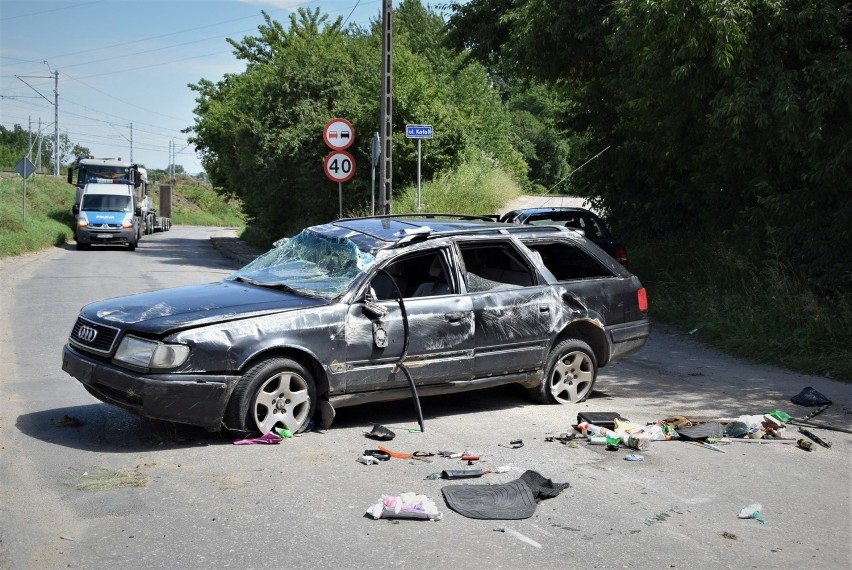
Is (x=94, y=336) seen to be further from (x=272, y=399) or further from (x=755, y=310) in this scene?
(x=755, y=310)

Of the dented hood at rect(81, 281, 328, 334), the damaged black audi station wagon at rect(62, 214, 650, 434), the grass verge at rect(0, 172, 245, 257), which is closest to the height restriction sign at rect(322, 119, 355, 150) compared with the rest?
the damaged black audi station wagon at rect(62, 214, 650, 434)

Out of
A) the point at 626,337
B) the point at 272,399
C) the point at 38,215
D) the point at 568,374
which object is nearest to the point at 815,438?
the point at 626,337

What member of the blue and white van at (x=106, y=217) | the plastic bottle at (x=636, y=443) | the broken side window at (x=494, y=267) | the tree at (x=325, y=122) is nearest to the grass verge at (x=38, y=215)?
the blue and white van at (x=106, y=217)

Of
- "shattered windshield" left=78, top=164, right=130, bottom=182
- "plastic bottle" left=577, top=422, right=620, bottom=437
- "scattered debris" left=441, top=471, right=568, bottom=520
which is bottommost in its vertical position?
"scattered debris" left=441, top=471, right=568, bottom=520

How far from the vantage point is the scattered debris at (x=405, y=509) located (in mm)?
5164

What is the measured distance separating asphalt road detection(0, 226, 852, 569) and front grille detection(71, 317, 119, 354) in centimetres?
64

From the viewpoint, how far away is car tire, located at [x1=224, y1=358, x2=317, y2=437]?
21.5 ft

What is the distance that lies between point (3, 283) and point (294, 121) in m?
12.6

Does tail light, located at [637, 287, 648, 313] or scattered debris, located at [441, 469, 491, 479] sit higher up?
tail light, located at [637, 287, 648, 313]

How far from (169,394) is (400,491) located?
1.77m

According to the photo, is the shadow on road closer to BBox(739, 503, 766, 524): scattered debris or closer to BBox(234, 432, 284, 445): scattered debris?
BBox(234, 432, 284, 445): scattered debris

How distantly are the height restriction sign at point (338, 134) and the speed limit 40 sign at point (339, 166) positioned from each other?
0.46 m

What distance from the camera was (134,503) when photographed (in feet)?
17.4

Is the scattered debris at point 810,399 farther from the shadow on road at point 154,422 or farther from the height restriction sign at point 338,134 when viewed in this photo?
the height restriction sign at point 338,134
